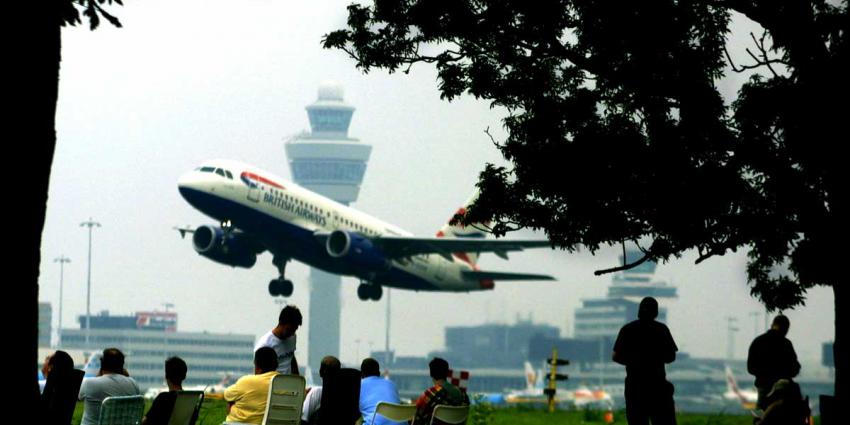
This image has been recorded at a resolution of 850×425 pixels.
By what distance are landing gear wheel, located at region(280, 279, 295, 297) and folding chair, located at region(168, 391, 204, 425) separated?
62.3 meters

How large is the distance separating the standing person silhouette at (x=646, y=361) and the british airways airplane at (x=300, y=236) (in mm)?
49567

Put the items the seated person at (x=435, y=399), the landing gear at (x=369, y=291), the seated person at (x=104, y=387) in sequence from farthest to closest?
the landing gear at (x=369, y=291) < the seated person at (x=435, y=399) < the seated person at (x=104, y=387)

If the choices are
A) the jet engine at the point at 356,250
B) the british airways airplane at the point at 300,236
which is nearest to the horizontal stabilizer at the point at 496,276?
the british airways airplane at the point at 300,236

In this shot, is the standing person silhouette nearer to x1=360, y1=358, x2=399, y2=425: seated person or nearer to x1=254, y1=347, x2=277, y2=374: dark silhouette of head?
x1=360, y1=358, x2=399, y2=425: seated person

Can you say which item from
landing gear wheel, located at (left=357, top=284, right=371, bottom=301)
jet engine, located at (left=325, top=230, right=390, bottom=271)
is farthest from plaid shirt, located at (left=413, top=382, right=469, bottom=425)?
landing gear wheel, located at (left=357, top=284, right=371, bottom=301)

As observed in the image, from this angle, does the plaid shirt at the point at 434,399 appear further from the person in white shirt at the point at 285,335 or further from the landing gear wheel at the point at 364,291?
the landing gear wheel at the point at 364,291

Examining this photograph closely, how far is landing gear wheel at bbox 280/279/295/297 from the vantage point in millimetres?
75125

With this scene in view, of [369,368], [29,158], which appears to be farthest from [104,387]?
[369,368]

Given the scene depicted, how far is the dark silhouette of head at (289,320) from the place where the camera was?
629 inches

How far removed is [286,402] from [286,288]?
204 feet

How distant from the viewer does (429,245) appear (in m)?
72.8

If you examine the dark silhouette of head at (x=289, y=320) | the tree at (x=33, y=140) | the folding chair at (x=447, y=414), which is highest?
the tree at (x=33, y=140)

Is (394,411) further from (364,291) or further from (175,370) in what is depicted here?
(364,291)

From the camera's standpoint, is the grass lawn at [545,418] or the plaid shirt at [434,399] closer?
the plaid shirt at [434,399]
